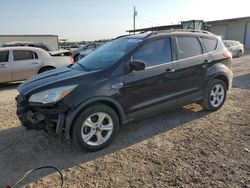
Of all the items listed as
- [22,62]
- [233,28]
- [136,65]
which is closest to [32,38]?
[22,62]

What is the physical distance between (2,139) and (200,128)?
360 cm

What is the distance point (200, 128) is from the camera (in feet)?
16.3

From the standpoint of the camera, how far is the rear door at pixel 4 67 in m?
Result: 9.34

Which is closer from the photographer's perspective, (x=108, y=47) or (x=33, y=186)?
(x=33, y=186)

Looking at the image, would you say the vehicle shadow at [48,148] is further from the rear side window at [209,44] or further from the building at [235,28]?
the building at [235,28]

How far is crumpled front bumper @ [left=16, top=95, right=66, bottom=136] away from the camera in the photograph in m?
3.83

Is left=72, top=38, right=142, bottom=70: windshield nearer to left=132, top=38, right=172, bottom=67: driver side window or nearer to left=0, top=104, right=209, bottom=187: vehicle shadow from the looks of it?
left=132, top=38, right=172, bottom=67: driver side window

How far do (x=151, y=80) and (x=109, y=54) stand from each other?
0.93 m

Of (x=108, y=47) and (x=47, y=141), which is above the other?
(x=108, y=47)

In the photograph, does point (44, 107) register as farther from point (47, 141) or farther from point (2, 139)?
point (2, 139)

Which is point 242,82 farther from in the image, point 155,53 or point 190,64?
point 155,53

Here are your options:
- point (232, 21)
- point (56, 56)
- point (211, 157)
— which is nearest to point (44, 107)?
point (211, 157)

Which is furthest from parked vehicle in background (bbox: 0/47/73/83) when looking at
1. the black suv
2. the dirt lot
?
the black suv

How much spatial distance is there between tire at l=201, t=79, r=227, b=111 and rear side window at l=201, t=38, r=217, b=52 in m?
0.70
